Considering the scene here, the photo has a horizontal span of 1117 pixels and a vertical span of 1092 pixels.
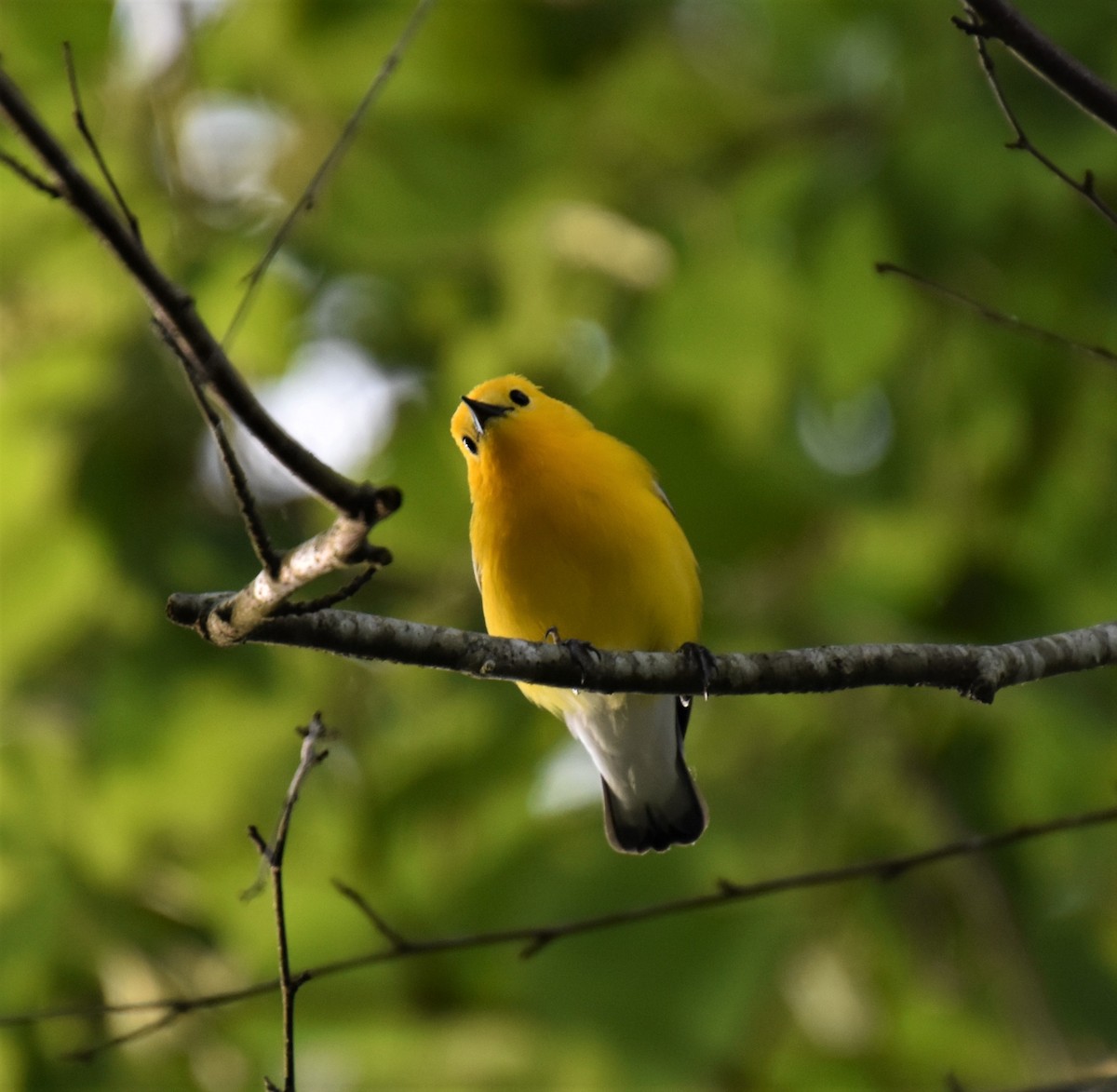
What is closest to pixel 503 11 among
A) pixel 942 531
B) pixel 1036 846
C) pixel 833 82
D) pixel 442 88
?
pixel 442 88

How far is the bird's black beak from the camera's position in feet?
19.1

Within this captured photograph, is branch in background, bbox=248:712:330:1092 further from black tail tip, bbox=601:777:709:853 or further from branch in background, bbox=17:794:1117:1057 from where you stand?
black tail tip, bbox=601:777:709:853

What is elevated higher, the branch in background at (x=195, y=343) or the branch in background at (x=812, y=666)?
the branch in background at (x=195, y=343)

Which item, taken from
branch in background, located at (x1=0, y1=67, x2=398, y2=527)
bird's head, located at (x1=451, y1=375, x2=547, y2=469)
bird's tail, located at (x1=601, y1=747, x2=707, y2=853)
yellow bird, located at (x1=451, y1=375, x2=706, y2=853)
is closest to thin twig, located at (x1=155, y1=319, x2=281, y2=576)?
branch in background, located at (x1=0, y1=67, x2=398, y2=527)

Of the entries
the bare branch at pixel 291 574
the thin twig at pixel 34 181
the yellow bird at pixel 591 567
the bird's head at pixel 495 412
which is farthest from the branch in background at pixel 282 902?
the bird's head at pixel 495 412

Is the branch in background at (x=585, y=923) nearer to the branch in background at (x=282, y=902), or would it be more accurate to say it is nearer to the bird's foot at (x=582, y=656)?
the branch in background at (x=282, y=902)

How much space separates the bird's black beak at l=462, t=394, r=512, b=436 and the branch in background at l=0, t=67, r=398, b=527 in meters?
3.60

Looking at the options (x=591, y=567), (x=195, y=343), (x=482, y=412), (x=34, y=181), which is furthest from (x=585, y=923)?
(x=34, y=181)

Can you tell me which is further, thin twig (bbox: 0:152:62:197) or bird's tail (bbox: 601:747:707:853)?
bird's tail (bbox: 601:747:707:853)

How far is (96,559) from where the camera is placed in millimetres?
6027

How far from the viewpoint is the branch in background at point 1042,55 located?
118 inches

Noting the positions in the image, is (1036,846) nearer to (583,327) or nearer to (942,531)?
(942,531)

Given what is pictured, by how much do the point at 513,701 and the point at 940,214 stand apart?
9.56ft

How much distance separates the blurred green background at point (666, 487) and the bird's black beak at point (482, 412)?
2.23 ft
